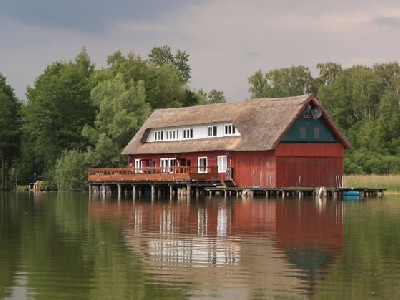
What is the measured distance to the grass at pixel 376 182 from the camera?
2763 inches

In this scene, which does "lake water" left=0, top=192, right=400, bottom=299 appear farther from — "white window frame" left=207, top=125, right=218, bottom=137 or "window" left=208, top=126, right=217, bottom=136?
"window" left=208, top=126, right=217, bottom=136

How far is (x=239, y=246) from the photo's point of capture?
25656 millimetres

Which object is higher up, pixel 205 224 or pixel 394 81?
pixel 394 81

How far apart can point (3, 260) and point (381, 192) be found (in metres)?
46.6

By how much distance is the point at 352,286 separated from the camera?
18.3 m

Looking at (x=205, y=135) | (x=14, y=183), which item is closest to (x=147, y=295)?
(x=205, y=135)

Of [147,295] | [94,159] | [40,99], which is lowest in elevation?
[147,295]

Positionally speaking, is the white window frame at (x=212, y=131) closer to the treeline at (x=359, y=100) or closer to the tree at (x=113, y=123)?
the tree at (x=113, y=123)

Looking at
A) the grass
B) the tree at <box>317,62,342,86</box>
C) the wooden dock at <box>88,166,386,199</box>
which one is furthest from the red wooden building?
the tree at <box>317,62,342,86</box>

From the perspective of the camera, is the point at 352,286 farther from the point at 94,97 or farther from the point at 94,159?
the point at 94,97

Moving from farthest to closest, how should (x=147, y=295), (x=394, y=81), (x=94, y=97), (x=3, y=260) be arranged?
1. (x=394, y=81)
2. (x=94, y=97)
3. (x=3, y=260)
4. (x=147, y=295)

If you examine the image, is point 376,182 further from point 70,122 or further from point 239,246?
point 239,246

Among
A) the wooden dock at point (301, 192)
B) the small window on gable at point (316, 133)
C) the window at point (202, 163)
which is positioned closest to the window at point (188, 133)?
the window at point (202, 163)

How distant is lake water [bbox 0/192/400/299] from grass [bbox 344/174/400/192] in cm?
3213
